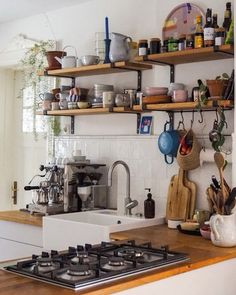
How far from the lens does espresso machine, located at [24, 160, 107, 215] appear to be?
387 centimetres

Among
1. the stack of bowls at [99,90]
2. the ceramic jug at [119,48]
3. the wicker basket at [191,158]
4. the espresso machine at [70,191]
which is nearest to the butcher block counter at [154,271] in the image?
the wicker basket at [191,158]

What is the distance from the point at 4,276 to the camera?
1.95m

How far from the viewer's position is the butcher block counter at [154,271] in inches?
70.1

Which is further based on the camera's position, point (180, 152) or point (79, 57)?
point (79, 57)

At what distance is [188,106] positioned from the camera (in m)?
3.22

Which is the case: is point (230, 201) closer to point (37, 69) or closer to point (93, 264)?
point (93, 264)

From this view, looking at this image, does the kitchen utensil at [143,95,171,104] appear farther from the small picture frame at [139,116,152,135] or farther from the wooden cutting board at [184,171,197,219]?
the wooden cutting board at [184,171,197,219]

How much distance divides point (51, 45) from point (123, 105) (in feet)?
3.89

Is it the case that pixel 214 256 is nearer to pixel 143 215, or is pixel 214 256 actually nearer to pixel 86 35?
pixel 143 215

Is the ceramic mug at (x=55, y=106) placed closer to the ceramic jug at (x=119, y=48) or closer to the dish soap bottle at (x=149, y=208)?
the ceramic jug at (x=119, y=48)

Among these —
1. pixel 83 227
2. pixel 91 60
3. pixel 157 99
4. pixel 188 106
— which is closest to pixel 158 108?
pixel 157 99

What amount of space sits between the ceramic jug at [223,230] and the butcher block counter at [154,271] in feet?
0.13

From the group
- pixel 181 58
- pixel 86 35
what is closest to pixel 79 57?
pixel 86 35

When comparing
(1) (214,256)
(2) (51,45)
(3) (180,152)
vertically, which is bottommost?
(1) (214,256)
